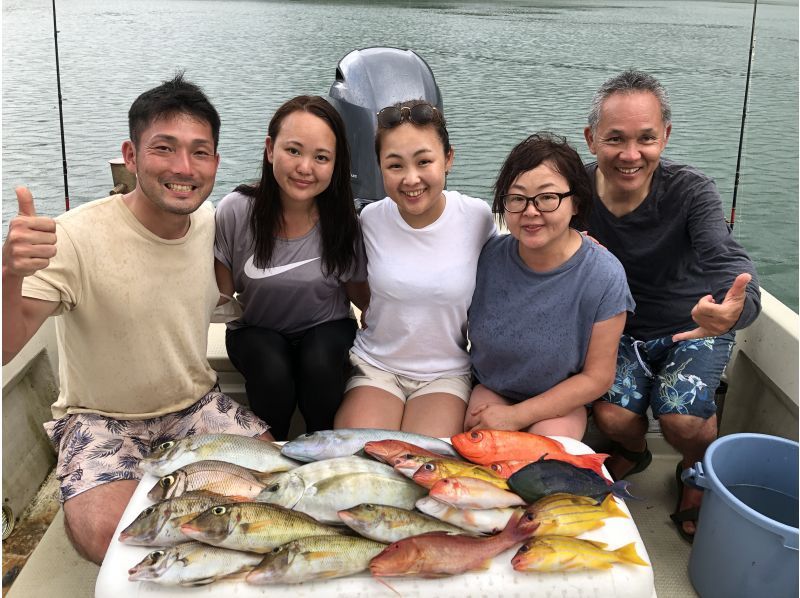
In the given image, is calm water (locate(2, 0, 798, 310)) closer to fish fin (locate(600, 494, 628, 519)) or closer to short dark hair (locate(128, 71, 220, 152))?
fish fin (locate(600, 494, 628, 519))

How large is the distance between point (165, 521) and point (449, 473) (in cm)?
61

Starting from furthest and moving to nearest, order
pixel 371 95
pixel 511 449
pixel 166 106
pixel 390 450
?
pixel 371 95 → pixel 166 106 → pixel 511 449 → pixel 390 450

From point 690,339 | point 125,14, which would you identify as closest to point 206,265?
point 690,339

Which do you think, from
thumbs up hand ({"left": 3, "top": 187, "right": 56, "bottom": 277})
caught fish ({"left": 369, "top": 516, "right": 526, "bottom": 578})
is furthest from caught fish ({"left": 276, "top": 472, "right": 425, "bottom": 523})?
thumbs up hand ({"left": 3, "top": 187, "right": 56, "bottom": 277})

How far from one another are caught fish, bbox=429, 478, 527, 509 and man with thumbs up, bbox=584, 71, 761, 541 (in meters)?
0.91

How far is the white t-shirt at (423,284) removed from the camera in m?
2.22

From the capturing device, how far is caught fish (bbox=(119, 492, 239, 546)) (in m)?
1.42

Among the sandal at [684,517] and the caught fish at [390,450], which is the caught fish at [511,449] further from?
the sandal at [684,517]

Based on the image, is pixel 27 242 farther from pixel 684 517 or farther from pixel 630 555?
pixel 684 517

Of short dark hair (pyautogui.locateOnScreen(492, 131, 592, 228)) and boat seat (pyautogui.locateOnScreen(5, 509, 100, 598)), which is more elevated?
short dark hair (pyautogui.locateOnScreen(492, 131, 592, 228))

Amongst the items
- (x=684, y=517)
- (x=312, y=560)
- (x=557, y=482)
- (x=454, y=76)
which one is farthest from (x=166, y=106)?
(x=454, y=76)

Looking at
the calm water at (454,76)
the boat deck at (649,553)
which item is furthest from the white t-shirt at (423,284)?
the calm water at (454,76)

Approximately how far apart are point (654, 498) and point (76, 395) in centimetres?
→ 201

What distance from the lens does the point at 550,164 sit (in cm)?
202
